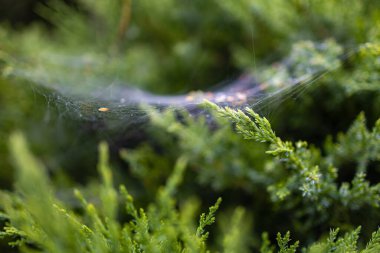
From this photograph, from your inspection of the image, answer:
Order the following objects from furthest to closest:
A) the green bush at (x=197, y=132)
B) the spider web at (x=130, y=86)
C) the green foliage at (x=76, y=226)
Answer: the spider web at (x=130, y=86), the green bush at (x=197, y=132), the green foliage at (x=76, y=226)

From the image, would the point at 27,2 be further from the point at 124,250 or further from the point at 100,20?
the point at 124,250

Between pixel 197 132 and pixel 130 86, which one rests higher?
pixel 130 86

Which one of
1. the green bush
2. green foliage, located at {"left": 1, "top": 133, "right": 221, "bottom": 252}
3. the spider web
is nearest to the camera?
green foliage, located at {"left": 1, "top": 133, "right": 221, "bottom": 252}

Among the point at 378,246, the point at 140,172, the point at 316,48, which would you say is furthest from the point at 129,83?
the point at 378,246

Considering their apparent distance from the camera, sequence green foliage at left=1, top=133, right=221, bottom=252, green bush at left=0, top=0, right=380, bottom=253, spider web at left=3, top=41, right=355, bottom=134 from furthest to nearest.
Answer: spider web at left=3, top=41, right=355, bottom=134 → green bush at left=0, top=0, right=380, bottom=253 → green foliage at left=1, top=133, right=221, bottom=252

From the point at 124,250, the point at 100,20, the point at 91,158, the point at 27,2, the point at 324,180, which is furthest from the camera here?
the point at 27,2

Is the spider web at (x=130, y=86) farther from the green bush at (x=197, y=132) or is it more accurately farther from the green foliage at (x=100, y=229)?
the green foliage at (x=100, y=229)

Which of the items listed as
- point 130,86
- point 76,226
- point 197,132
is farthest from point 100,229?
point 130,86

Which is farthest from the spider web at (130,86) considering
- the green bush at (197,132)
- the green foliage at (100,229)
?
the green foliage at (100,229)

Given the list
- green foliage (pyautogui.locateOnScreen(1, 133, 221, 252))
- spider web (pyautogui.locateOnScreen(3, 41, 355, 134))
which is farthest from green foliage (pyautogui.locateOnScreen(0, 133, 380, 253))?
spider web (pyautogui.locateOnScreen(3, 41, 355, 134))

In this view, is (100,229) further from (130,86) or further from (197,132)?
(130,86)

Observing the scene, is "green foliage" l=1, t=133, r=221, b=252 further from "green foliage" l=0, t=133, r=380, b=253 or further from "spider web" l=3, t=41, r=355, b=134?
"spider web" l=3, t=41, r=355, b=134
